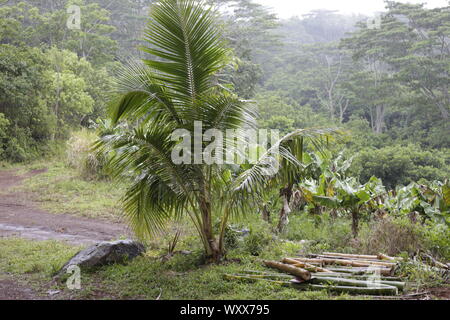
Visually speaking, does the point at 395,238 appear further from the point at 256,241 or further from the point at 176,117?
the point at 176,117

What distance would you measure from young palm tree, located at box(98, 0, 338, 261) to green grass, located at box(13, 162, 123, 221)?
13.2ft

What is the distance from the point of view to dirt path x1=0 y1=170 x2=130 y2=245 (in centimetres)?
777

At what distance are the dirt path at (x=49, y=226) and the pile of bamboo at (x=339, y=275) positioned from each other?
12.8 feet

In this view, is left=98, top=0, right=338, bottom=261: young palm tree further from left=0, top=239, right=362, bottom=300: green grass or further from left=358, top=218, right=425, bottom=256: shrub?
left=358, top=218, right=425, bottom=256: shrub

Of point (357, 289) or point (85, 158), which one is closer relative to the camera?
point (357, 289)

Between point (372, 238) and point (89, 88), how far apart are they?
17.9 metres

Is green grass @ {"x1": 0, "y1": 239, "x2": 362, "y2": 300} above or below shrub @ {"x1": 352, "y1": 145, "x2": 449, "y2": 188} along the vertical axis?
below

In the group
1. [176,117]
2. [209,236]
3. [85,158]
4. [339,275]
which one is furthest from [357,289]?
[85,158]

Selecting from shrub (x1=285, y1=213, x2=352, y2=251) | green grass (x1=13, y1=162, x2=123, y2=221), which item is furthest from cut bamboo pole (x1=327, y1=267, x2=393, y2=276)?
green grass (x1=13, y1=162, x2=123, y2=221)

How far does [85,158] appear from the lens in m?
12.8

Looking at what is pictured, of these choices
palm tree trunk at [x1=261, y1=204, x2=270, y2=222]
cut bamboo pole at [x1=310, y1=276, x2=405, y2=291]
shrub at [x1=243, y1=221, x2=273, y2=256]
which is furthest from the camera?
palm tree trunk at [x1=261, y1=204, x2=270, y2=222]

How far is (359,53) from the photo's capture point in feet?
90.5

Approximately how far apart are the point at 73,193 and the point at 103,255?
251 inches

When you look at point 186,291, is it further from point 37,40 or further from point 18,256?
point 37,40
